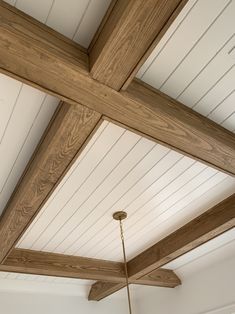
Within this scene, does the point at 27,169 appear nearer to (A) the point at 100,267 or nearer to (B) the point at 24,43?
(B) the point at 24,43

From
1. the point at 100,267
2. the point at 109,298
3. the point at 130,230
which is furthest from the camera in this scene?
the point at 109,298

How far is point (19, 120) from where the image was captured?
1489 millimetres

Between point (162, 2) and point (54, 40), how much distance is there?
1.39 feet

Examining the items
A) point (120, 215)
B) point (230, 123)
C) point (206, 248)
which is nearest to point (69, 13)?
point (230, 123)

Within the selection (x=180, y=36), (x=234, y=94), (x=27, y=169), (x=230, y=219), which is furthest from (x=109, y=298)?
(x=180, y=36)

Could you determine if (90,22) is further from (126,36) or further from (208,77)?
(208,77)

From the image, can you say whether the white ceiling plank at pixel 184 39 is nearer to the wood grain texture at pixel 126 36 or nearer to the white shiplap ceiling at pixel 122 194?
the wood grain texture at pixel 126 36

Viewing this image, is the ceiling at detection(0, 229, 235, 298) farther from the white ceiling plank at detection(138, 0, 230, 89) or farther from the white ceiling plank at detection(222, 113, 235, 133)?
the white ceiling plank at detection(138, 0, 230, 89)

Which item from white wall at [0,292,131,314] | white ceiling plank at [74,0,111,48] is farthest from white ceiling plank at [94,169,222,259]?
white ceiling plank at [74,0,111,48]

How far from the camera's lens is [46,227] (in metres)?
2.42

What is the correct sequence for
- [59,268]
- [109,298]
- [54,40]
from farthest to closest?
[109,298], [59,268], [54,40]

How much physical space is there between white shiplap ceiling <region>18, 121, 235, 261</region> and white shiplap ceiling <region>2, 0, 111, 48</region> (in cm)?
52

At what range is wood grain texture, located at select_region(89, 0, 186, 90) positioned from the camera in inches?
38.4

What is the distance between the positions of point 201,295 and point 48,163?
2547mm
